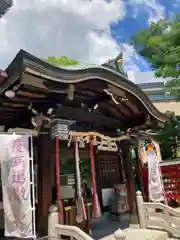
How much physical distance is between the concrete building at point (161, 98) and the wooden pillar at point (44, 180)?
18.8 meters

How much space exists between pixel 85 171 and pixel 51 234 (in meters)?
3.21

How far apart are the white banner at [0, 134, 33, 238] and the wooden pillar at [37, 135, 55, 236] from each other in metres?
1.14

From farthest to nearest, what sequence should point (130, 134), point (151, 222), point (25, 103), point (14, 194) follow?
1. point (130, 134)
2. point (151, 222)
3. point (25, 103)
4. point (14, 194)

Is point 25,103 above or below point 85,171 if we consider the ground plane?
above

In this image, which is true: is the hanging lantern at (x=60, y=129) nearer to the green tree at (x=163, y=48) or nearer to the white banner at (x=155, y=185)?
the white banner at (x=155, y=185)

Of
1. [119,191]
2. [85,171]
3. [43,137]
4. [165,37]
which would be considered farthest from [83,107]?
[165,37]

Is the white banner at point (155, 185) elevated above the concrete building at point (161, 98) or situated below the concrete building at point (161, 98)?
below

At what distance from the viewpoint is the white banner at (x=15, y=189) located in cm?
428

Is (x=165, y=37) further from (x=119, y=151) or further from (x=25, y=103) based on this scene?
(x=25, y=103)

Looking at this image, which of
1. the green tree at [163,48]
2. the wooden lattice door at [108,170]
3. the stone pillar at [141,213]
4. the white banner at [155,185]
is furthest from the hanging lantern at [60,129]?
the green tree at [163,48]

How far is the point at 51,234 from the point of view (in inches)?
193

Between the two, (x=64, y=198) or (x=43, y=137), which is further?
(x=64, y=198)

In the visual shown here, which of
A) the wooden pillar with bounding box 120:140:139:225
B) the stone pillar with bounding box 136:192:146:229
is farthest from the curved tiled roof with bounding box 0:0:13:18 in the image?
the stone pillar with bounding box 136:192:146:229

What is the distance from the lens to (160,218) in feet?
24.1
